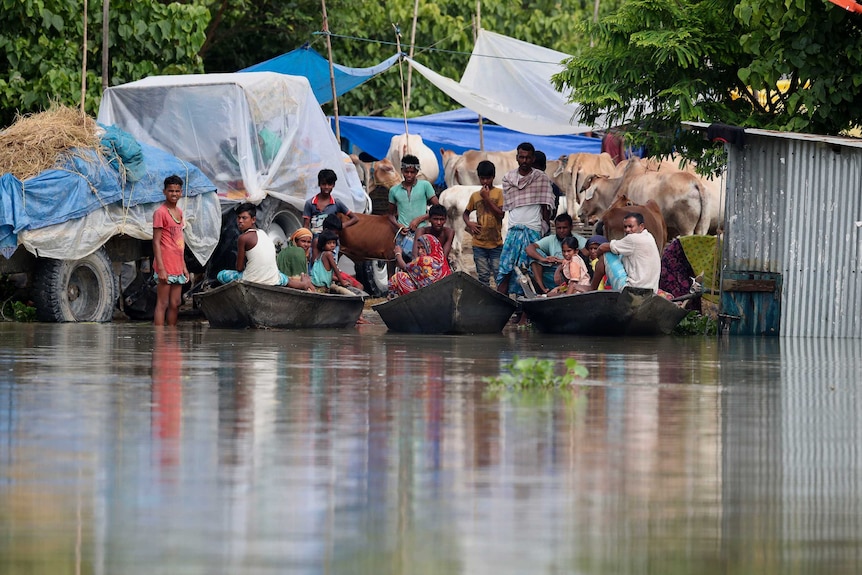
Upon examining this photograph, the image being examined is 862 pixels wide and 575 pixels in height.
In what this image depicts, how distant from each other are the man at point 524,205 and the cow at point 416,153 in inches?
289

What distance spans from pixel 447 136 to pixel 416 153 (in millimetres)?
1830

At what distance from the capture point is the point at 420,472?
5.61 metres

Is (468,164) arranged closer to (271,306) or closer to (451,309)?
(271,306)

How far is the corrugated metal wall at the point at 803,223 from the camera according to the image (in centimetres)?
1488

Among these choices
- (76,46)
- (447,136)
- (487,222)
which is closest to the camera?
(487,222)

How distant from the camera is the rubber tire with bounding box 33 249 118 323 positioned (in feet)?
55.6

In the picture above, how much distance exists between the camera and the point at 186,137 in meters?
19.0

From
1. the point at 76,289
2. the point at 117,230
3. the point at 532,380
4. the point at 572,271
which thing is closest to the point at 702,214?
the point at 572,271

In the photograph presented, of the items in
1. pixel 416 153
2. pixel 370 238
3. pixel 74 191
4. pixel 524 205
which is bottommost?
pixel 370 238

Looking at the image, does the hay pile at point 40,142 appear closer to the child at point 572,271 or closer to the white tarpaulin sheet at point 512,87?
the child at point 572,271

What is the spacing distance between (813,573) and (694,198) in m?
18.2

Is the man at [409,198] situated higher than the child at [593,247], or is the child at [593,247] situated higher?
the man at [409,198]

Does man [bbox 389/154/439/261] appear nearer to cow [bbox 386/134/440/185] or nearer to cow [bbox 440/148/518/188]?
cow [bbox 386/134/440/185]

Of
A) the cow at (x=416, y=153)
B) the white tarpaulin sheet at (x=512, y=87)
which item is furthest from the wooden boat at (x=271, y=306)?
the cow at (x=416, y=153)
